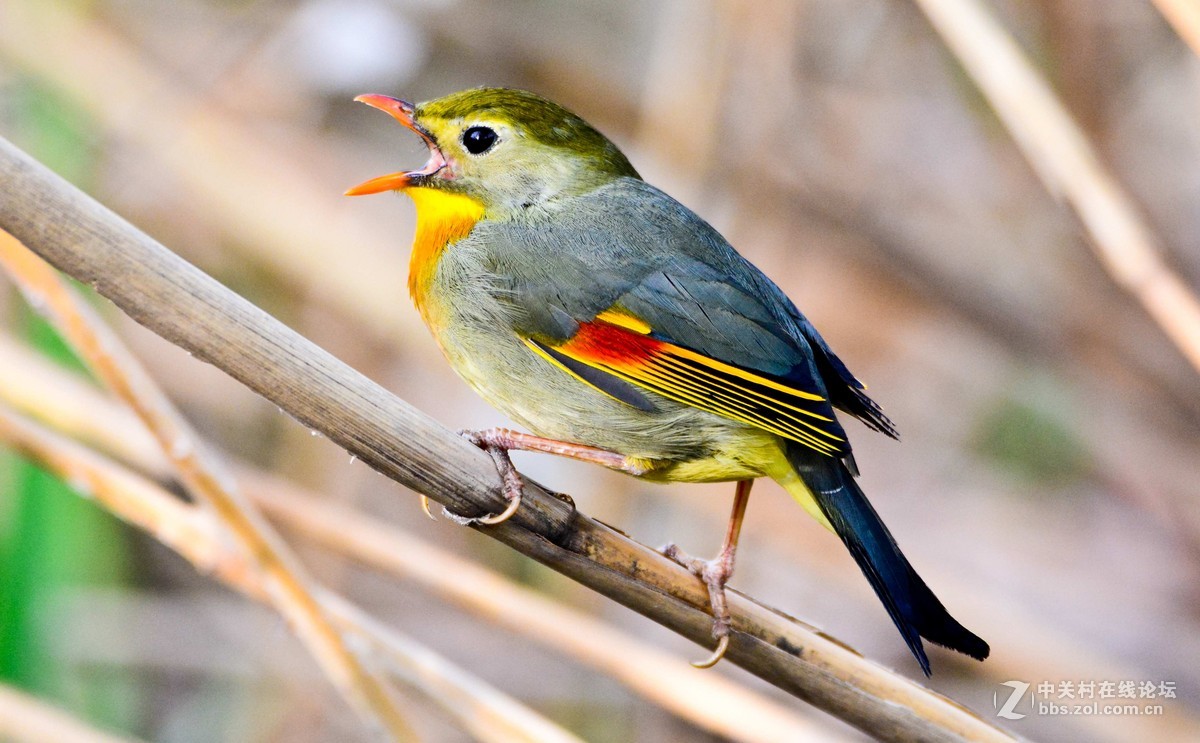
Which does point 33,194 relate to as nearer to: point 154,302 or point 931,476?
point 154,302

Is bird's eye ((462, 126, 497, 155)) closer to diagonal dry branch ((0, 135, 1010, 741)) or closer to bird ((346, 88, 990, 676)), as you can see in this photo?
bird ((346, 88, 990, 676))

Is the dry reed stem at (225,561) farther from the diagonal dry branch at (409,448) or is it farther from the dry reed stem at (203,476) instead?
the diagonal dry branch at (409,448)

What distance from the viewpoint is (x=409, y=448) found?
169cm

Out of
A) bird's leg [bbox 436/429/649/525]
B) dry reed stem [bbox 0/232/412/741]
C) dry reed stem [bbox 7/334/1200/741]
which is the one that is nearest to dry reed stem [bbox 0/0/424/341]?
dry reed stem [bbox 7/334/1200/741]

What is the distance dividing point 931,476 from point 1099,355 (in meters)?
0.81

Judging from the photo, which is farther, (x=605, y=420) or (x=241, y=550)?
(x=241, y=550)

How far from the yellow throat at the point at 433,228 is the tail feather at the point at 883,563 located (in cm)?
84

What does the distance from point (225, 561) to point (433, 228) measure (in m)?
0.83

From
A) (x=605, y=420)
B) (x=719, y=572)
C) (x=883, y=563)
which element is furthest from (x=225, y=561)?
(x=883, y=563)

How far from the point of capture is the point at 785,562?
161 inches

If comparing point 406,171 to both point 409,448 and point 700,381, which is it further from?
point 409,448

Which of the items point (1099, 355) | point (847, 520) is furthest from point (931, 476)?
point (847, 520)

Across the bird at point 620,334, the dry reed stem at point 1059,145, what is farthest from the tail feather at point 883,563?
the dry reed stem at point 1059,145

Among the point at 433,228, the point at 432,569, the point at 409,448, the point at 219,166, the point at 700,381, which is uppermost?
the point at 219,166
